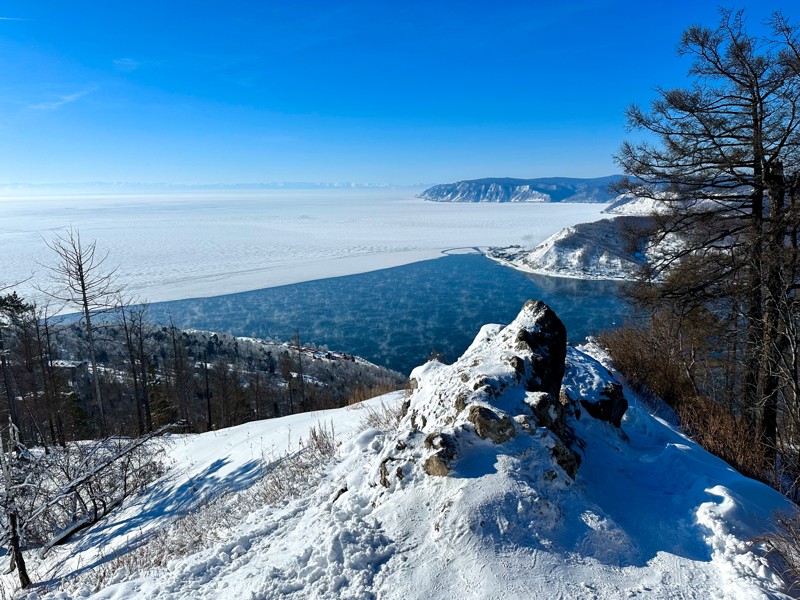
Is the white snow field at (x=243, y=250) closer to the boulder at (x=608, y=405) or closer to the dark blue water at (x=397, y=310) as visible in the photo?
the dark blue water at (x=397, y=310)

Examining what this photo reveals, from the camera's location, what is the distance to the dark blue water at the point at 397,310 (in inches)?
1328

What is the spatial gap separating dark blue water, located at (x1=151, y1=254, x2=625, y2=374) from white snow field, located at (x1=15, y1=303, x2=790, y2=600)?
74.8ft

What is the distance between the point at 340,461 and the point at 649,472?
407 centimetres

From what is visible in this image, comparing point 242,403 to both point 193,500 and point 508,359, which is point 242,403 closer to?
point 193,500

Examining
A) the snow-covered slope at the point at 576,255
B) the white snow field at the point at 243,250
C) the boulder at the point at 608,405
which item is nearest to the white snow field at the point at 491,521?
the boulder at the point at 608,405

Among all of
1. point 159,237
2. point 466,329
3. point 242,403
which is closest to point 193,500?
point 242,403

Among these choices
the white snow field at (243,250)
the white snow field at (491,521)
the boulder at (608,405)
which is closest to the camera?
the white snow field at (491,521)

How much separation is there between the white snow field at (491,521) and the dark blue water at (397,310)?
898 inches

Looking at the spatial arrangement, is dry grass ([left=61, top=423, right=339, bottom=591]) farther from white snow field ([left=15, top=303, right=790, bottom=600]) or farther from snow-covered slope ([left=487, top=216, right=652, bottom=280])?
snow-covered slope ([left=487, top=216, right=652, bottom=280])

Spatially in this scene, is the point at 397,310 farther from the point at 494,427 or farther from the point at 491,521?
the point at 491,521

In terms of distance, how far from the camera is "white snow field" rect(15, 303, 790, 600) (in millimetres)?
3707

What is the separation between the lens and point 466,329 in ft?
115

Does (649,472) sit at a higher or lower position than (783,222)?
lower

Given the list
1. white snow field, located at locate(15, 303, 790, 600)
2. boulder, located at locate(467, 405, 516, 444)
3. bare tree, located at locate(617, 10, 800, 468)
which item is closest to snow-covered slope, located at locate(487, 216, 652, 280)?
bare tree, located at locate(617, 10, 800, 468)
